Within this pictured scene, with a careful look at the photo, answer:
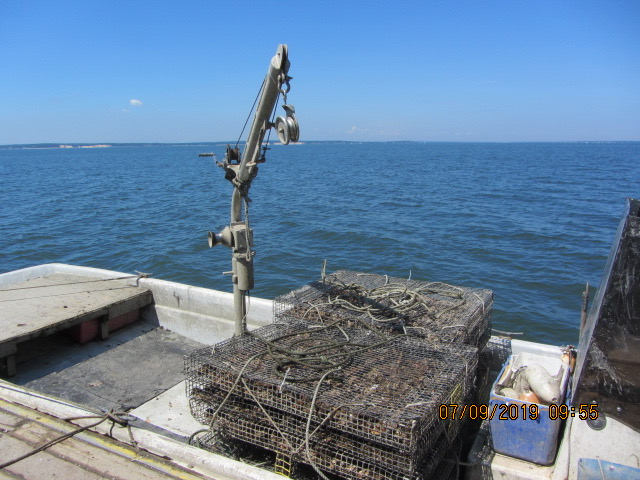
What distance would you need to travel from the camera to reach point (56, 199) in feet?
98.8

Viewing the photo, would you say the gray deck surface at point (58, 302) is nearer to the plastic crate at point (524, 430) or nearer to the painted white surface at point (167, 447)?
the painted white surface at point (167, 447)

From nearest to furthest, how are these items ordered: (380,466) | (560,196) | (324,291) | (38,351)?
(380,466), (324,291), (38,351), (560,196)

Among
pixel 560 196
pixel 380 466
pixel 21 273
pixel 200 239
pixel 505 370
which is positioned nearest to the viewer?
pixel 380 466

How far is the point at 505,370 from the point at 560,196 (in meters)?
28.1

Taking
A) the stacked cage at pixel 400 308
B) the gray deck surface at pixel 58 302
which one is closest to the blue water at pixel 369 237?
the gray deck surface at pixel 58 302

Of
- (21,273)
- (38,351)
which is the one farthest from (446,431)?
(21,273)

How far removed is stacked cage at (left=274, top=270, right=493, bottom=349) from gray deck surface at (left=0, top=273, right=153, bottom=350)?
2913 mm

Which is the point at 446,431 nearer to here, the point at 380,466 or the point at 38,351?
the point at 380,466

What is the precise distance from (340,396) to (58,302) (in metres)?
5.19

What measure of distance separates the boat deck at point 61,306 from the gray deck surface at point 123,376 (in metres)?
0.48

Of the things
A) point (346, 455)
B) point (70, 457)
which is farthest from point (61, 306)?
point (346, 455)

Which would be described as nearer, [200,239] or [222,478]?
[222,478]

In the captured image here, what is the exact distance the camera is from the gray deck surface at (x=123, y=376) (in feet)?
18.1

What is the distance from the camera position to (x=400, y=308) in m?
5.07
